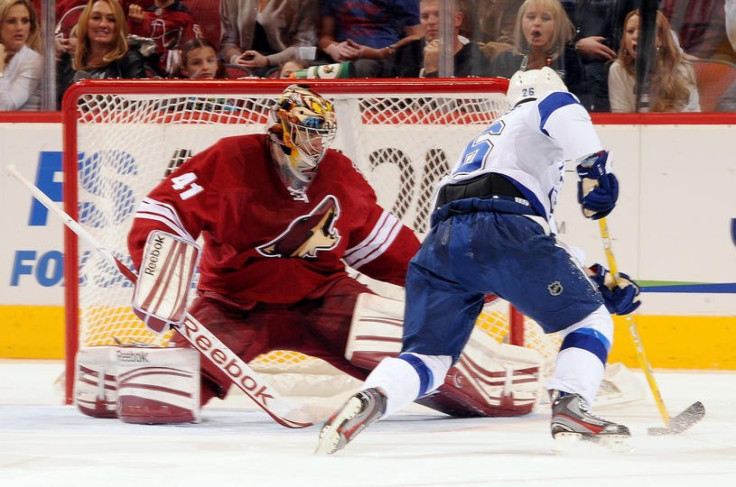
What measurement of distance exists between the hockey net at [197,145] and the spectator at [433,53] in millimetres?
816

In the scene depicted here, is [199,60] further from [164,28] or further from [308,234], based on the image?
[308,234]

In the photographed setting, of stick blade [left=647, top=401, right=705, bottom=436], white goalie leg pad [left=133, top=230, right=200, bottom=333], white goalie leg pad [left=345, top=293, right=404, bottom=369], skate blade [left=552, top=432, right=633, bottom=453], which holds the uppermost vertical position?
white goalie leg pad [left=133, top=230, right=200, bottom=333]

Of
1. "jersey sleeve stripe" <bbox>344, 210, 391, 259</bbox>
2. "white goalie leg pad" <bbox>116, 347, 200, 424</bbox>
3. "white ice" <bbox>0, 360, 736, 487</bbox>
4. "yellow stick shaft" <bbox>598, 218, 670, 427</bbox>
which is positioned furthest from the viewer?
"jersey sleeve stripe" <bbox>344, 210, 391, 259</bbox>

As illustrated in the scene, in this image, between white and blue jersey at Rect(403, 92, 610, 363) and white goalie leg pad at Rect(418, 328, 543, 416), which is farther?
white goalie leg pad at Rect(418, 328, 543, 416)

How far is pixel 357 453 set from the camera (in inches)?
121

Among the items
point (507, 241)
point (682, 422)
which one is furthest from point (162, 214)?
point (682, 422)

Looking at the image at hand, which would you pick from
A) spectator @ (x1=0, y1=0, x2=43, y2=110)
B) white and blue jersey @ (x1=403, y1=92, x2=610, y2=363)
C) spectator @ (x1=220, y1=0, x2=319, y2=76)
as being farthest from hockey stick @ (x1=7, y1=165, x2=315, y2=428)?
spectator @ (x1=0, y1=0, x2=43, y2=110)

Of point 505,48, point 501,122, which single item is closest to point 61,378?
point 501,122

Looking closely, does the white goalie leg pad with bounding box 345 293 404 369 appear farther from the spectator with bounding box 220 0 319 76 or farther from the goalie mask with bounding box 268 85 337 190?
the spectator with bounding box 220 0 319 76

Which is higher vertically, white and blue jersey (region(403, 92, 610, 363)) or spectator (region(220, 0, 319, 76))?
spectator (region(220, 0, 319, 76))

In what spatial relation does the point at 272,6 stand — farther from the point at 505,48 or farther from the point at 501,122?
the point at 501,122

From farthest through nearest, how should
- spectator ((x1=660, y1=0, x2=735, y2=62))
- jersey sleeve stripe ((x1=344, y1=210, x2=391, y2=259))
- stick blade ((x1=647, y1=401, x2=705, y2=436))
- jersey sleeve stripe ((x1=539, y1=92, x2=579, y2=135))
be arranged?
spectator ((x1=660, y1=0, x2=735, y2=62)) → jersey sleeve stripe ((x1=344, y1=210, x2=391, y2=259)) → stick blade ((x1=647, y1=401, x2=705, y2=436)) → jersey sleeve stripe ((x1=539, y1=92, x2=579, y2=135))

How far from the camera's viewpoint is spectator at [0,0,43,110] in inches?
209

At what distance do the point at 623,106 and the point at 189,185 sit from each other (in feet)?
6.94
